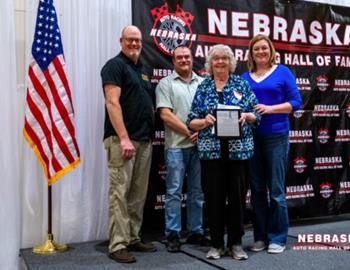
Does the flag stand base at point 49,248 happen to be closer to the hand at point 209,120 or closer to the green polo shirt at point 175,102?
the green polo shirt at point 175,102

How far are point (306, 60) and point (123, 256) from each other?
2.62 meters

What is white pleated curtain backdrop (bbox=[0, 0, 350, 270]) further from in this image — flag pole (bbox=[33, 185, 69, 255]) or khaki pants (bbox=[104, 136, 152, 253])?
khaki pants (bbox=[104, 136, 152, 253])

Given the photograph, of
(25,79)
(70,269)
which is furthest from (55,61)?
(70,269)

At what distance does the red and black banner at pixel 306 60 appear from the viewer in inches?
149

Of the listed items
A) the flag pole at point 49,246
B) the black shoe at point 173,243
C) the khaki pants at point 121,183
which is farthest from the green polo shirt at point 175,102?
the flag pole at point 49,246

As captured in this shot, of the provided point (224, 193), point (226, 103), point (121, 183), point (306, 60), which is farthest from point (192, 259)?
point (306, 60)

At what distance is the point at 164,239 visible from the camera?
3457 mm

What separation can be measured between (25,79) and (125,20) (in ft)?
3.02

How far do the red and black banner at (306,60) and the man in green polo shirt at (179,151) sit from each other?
515 millimetres

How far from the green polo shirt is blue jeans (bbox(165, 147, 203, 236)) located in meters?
0.06

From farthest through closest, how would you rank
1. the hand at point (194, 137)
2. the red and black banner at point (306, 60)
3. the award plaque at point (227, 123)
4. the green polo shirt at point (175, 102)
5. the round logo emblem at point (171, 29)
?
1. the red and black banner at point (306, 60)
2. the round logo emblem at point (171, 29)
3. the green polo shirt at point (175, 102)
4. the hand at point (194, 137)
5. the award plaque at point (227, 123)

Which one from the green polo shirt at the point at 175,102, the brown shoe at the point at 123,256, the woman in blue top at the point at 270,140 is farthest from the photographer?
the green polo shirt at the point at 175,102

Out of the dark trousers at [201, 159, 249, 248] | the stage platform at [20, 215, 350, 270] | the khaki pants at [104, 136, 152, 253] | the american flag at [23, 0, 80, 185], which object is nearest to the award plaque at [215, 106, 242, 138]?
the dark trousers at [201, 159, 249, 248]

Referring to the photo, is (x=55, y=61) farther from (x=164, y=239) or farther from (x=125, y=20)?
(x=164, y=239)
